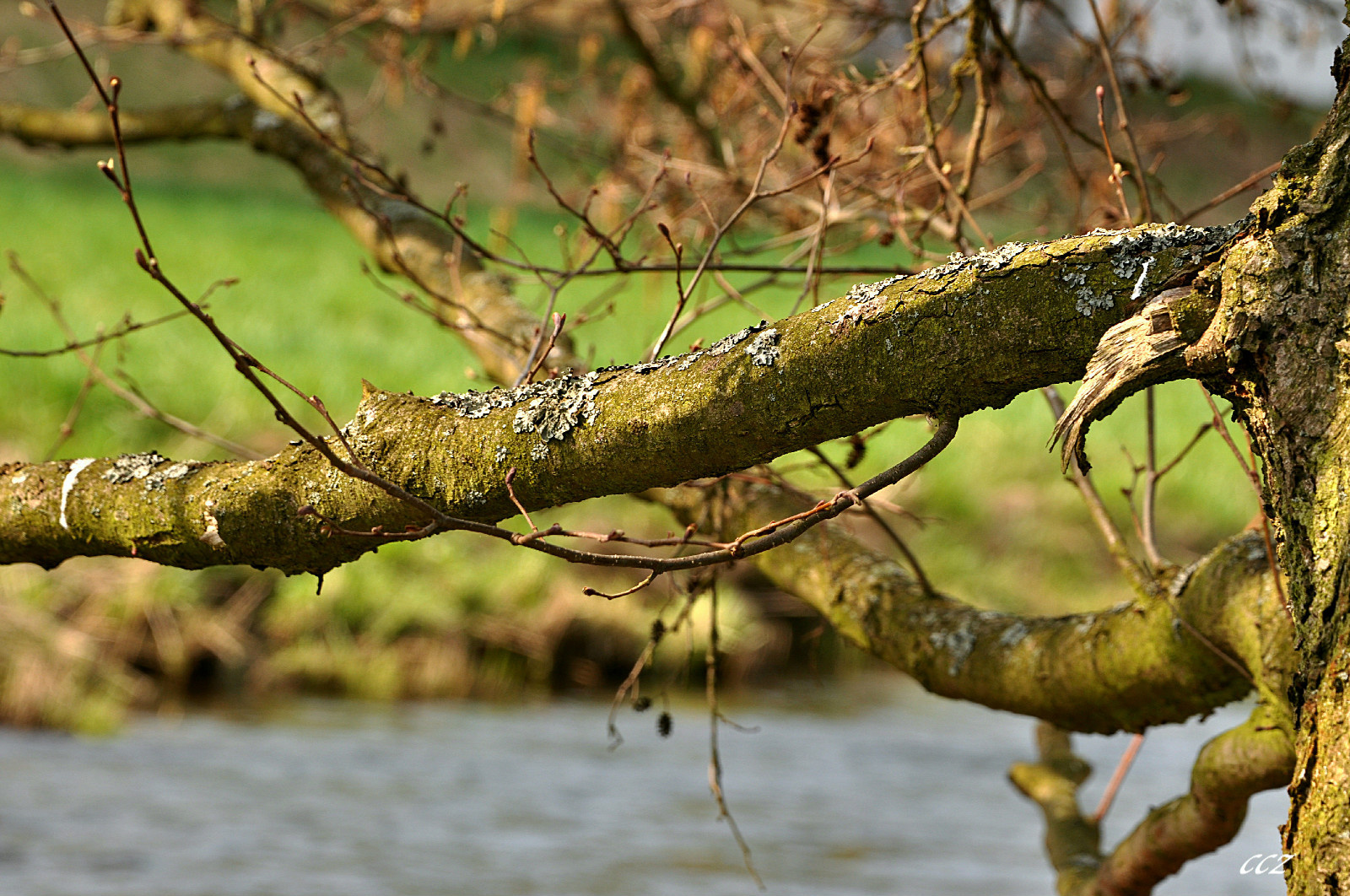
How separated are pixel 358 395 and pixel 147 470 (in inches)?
228

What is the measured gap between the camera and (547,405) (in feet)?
4.36

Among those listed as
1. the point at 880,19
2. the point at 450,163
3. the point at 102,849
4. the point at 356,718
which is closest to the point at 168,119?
the point at 880,19

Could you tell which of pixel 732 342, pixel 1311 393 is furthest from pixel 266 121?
pixel 1311 393

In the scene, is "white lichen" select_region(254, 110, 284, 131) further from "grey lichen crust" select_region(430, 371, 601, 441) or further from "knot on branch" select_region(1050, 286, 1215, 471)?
"knot on branch" select_region(1050, 286, 1215, 471)

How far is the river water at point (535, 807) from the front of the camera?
4.07 meters

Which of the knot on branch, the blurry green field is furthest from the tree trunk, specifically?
the blurry green field

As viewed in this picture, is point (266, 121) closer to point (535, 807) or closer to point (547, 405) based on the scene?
point (547, 405)

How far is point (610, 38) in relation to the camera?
16.0 meters

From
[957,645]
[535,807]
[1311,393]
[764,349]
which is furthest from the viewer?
[535,807]

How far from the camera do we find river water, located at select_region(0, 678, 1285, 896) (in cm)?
407

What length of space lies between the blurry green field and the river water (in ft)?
3.21

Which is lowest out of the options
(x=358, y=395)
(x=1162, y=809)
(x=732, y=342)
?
(x=1162, y=809)

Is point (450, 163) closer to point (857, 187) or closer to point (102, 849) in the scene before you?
point (102, 849)

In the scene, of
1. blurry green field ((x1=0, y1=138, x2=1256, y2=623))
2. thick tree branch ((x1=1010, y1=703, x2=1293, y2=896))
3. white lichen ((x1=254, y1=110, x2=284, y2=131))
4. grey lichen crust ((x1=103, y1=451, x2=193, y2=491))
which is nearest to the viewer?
grey lichen crust ((x1=103, y1=451, x2=193, y2=491))
